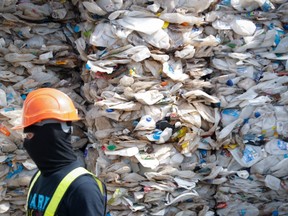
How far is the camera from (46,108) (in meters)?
1.55

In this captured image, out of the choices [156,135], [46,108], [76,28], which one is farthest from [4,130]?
[46,108]

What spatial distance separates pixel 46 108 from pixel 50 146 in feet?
0.43

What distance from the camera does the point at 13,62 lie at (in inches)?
124

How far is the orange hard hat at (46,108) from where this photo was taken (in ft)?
5.04

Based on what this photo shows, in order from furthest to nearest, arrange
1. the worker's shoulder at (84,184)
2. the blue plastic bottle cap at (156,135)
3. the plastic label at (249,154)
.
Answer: the plastic label at (249,154) < the blue plastic bottle cap at (156,135) < the worker's shoulder at (84,184)

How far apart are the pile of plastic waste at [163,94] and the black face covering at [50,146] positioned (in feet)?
4.56

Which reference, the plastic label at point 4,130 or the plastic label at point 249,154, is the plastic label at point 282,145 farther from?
the plastic label at point 4,130

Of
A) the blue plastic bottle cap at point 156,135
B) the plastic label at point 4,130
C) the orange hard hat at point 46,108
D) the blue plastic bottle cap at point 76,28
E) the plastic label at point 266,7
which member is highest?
the orange hard hat at point 46,108

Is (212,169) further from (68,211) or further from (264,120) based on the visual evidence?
(68,211)

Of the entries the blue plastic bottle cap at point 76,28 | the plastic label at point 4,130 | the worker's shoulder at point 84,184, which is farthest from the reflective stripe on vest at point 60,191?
the blue plastic bottle cap at point 76,28

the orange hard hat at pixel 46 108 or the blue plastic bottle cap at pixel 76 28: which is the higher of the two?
the orange hard hat at pixel 46 108

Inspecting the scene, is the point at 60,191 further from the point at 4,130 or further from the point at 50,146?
the point at 4,130

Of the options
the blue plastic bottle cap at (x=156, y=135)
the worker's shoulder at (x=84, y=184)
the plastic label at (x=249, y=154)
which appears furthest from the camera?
the plastic label at (x=249, y=154)

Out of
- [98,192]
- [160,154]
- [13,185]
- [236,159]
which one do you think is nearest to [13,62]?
[13,185]
